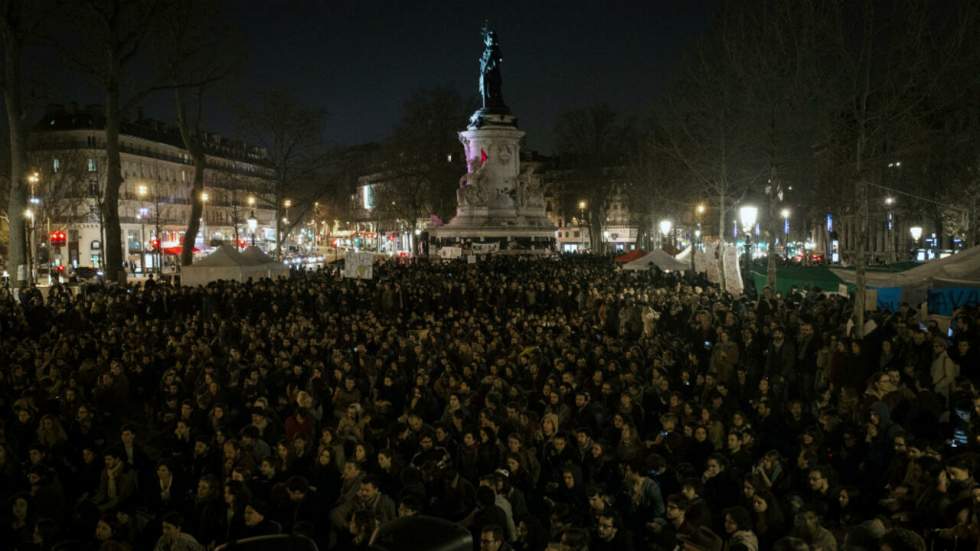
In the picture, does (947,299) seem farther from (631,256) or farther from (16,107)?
(16,107)

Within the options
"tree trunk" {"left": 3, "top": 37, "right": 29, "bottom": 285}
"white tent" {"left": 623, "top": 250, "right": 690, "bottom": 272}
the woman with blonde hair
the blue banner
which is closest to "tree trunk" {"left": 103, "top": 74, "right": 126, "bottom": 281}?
"tree trunk" {"left": 3, "top": 37, "right": 29, "bottom": 285}

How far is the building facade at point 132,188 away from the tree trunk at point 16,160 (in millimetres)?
23061

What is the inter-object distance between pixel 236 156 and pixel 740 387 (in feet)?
305

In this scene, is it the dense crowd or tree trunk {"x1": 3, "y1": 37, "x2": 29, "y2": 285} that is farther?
tree trunk {"x1": 3, "y1": 37, "x2": 29, "y2": 285}

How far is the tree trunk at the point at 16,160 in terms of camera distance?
24.0 metres

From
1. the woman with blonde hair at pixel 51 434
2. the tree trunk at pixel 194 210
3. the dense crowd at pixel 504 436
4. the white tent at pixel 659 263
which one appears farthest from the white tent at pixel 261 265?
the woman with blonde hair at pixel 51 434

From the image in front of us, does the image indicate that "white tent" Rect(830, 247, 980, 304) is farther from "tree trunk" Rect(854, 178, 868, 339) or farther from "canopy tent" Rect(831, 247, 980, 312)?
"tree trunk" Rect(854, 178, 868, 339)

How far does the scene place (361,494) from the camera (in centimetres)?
655

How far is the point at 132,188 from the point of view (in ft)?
246

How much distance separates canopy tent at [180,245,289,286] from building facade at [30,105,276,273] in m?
24.8

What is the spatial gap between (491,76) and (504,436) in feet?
140

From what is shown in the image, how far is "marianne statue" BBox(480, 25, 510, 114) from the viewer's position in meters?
48.0

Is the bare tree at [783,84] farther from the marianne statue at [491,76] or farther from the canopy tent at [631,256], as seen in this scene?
the marianne statue at [491,76]

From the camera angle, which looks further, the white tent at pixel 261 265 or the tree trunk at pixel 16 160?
the white tent at pixel 261 265
